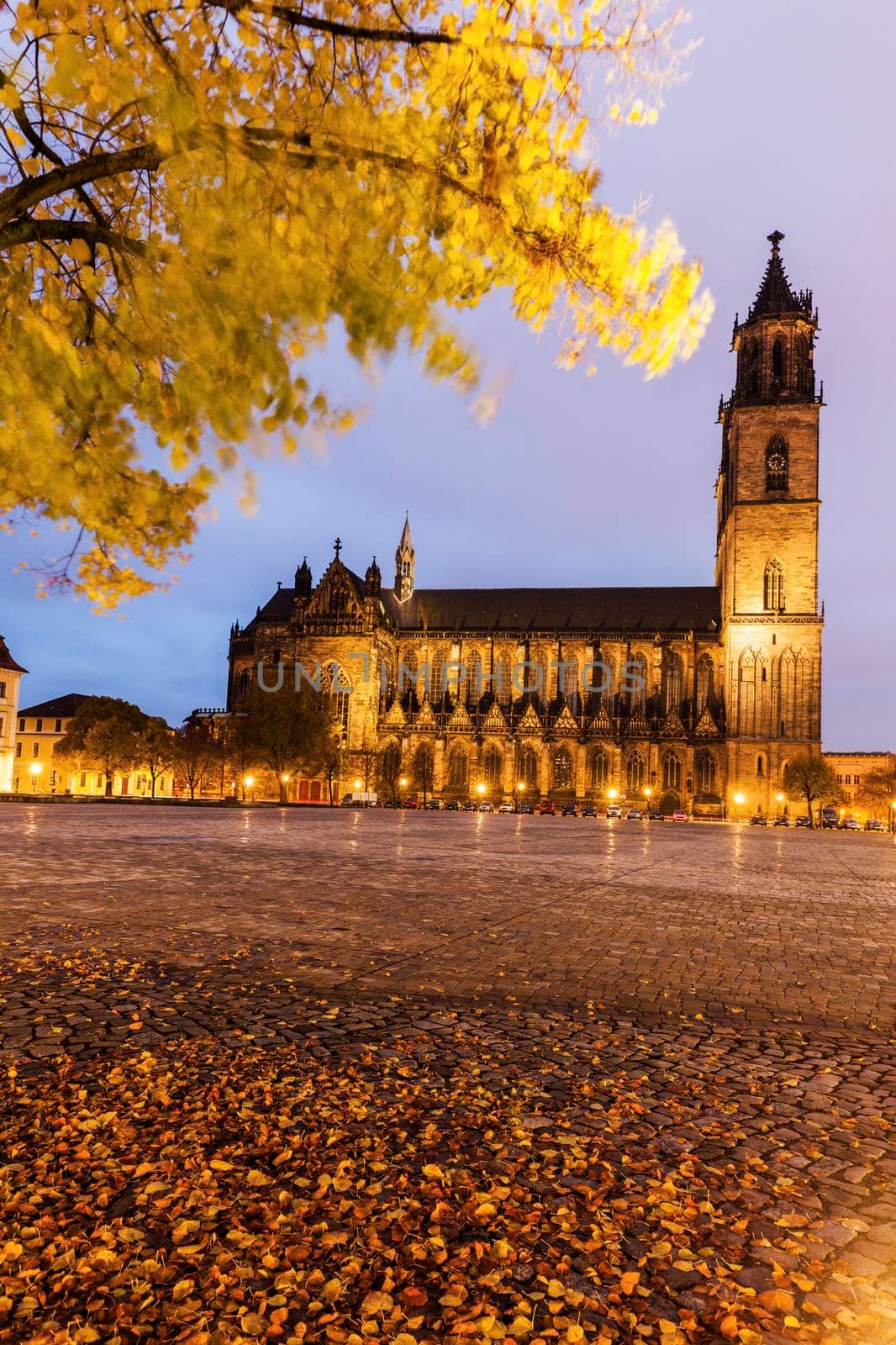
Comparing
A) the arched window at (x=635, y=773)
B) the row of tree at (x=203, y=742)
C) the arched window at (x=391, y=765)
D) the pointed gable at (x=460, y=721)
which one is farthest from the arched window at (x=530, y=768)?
the row of tree at (x=203, y=742)

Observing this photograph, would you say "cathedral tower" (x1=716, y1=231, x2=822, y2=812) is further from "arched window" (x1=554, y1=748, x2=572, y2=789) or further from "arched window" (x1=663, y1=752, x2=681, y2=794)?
"arched window" (x1=554, y1=748, x2=572, y2=789)

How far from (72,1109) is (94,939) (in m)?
4.50

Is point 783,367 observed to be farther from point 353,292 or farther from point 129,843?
point 353,292

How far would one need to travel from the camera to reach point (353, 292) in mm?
4980

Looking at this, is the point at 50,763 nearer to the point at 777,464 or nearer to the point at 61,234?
the point at 777,464

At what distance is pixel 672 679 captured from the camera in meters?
77.2

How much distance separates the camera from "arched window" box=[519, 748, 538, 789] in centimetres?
7531

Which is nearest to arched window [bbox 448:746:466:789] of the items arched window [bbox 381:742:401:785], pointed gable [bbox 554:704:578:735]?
arched window [bbox 381:742:401:785]

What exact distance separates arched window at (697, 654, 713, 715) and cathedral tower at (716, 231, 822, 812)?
5.23 metres

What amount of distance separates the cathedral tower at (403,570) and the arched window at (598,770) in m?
26.8

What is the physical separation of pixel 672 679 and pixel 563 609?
13.7 metres

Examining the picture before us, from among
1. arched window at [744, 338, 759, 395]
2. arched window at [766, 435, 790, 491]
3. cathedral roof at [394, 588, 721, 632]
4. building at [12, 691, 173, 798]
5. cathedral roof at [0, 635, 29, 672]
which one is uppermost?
arched window at [744, 338, 759, 395]

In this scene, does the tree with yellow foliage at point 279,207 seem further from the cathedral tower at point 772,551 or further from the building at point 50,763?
the building at point 50,763

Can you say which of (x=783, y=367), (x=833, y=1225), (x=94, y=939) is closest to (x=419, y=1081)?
(x=833, y=1225)
